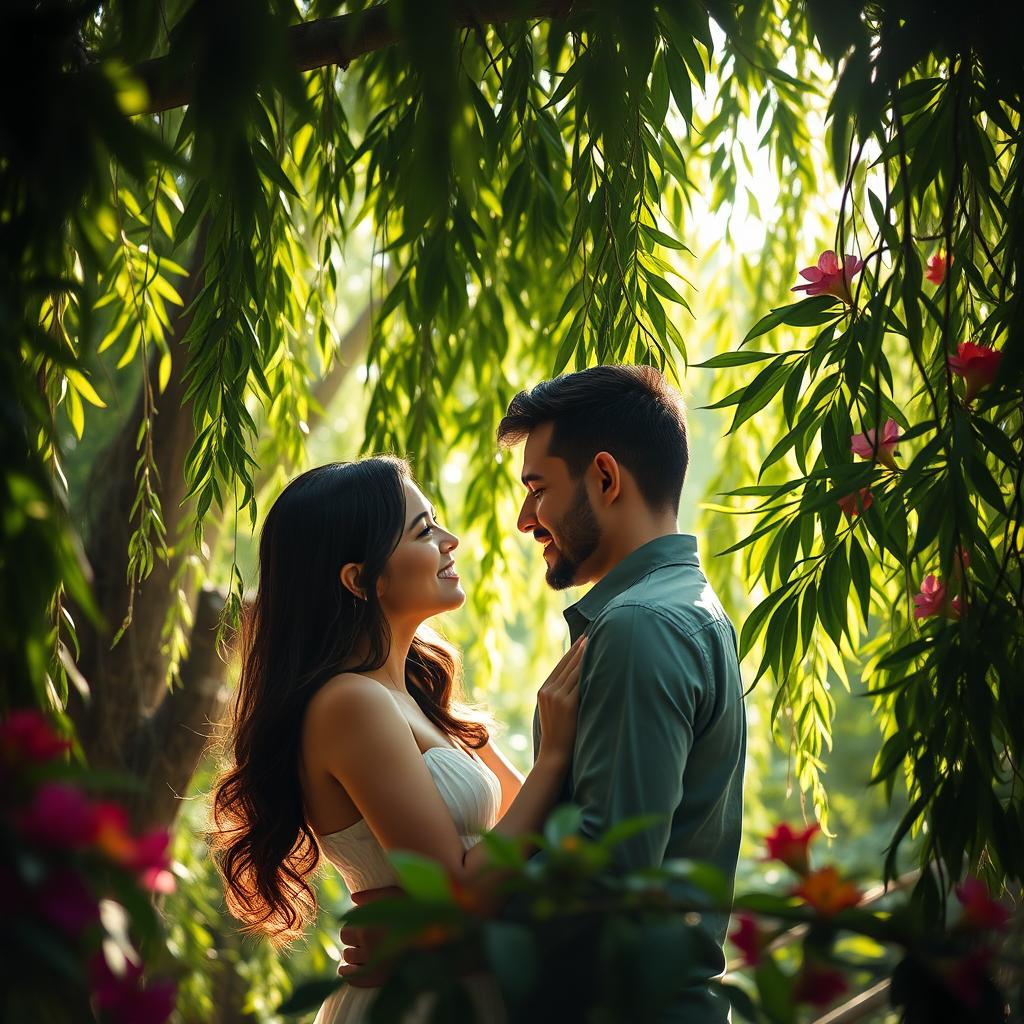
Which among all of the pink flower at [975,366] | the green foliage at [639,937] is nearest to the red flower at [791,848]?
the green foliage at [639,937]

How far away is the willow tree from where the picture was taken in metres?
0.96

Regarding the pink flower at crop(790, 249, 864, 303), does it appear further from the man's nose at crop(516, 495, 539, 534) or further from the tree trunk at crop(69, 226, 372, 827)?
the tree trunk at crop(69, 226, 372, 827)

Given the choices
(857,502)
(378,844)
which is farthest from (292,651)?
(857,502)

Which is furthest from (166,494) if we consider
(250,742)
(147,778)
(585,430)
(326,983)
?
(326,983)

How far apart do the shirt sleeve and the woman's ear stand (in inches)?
20.4

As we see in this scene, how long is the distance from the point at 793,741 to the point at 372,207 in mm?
1346

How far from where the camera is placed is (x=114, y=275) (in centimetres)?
212

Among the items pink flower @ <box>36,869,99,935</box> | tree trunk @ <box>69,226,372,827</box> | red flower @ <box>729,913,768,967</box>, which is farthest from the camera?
tree trunk @ <box>69,226,372,827</box>

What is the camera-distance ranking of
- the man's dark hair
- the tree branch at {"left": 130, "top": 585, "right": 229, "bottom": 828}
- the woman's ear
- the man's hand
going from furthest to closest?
the tree branch at {"left": 130, "top": 585, "right": 229, "bottom": 828} → the woman's ear → the man's dark hair → the man's hand

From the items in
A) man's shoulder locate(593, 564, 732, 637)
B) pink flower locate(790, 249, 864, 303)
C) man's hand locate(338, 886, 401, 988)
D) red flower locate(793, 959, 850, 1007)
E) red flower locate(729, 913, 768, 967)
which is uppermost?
pink flower locate(790, 249, 864, 303)

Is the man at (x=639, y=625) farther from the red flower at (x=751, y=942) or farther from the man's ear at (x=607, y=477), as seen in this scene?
the red flower at (x=751, y=942)

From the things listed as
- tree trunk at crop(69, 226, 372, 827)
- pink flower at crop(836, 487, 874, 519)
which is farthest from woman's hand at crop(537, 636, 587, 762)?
tree trunk at crop(69, 226, 372, 827)

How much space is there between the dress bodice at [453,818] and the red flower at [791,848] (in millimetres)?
864

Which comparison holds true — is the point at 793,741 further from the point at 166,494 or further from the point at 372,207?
the point at 166,494
